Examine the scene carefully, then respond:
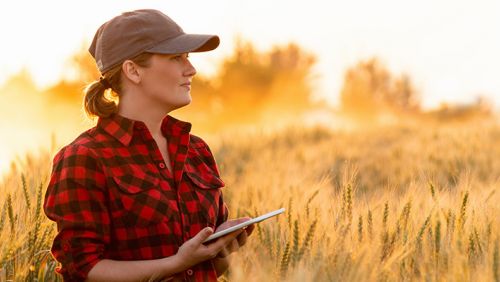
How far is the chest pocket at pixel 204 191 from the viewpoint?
214cm

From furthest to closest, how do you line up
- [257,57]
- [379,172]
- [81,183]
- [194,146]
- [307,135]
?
[257,57] < [307,135] < [379,172] < [194,146] < [81,183]

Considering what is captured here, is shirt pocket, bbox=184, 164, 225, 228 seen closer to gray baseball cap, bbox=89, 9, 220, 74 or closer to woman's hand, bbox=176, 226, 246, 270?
woman's hand, bbox=176, 226, 246, 270

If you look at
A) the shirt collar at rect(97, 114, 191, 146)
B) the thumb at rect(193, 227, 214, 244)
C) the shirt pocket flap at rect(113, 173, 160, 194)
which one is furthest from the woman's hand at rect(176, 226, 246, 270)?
the shirt collar at rect(97, 114, 191, 146)

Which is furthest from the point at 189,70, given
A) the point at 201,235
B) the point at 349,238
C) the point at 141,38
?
the point at 349,238

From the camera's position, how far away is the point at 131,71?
6.95 ft

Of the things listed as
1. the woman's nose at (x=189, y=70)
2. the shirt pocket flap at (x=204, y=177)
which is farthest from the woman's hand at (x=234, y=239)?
the woman's nose at (x=189, y=70)

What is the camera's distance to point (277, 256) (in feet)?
7.20

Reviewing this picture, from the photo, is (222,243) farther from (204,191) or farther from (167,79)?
(167,79)

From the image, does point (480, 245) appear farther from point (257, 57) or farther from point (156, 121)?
point (257, 57)

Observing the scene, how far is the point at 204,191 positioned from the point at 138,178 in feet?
0.91

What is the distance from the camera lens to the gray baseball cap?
2096 millimetres

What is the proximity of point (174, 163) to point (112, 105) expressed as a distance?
28cm

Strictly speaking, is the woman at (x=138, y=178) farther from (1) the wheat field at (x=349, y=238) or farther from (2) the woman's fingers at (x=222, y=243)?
(1) the wheat field at (x=349, y=238)

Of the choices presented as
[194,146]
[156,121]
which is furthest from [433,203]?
[156,121]
